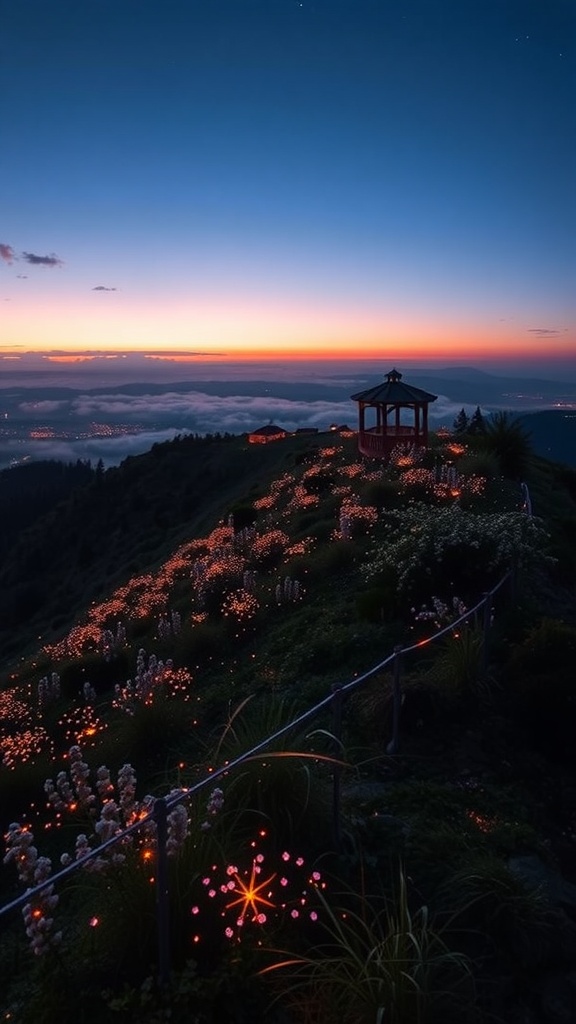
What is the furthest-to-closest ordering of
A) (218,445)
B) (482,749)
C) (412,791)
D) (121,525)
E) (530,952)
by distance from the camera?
(218,445) < (121,525) < (482,749) < (412,791) < (530,952)

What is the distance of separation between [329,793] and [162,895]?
5.92ft

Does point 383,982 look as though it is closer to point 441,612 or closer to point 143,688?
point 441,612

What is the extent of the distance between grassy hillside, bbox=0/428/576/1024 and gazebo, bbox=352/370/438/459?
977 cm

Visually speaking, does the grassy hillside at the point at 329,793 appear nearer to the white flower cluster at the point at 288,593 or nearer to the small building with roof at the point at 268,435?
the white flower cluster at the point at 288,593

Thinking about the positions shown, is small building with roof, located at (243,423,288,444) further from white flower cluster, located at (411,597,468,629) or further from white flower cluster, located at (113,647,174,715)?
white flower cluster, located at (411,597,468,629)

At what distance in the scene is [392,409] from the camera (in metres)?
25.6

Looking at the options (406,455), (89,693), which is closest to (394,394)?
(406,455)

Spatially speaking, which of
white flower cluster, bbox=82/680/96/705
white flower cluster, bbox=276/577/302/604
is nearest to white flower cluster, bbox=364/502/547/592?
white flower cluster, bbox=276/577/302/604

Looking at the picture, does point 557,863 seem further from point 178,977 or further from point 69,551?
point 69,551

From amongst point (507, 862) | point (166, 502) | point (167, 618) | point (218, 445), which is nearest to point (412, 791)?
point (507, 862)

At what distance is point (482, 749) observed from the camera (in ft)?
19.9

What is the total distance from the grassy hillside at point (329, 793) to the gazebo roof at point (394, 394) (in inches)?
416

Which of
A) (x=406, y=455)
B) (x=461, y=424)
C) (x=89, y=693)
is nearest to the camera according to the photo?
(x=89, y=693)

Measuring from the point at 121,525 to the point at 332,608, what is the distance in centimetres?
5241
